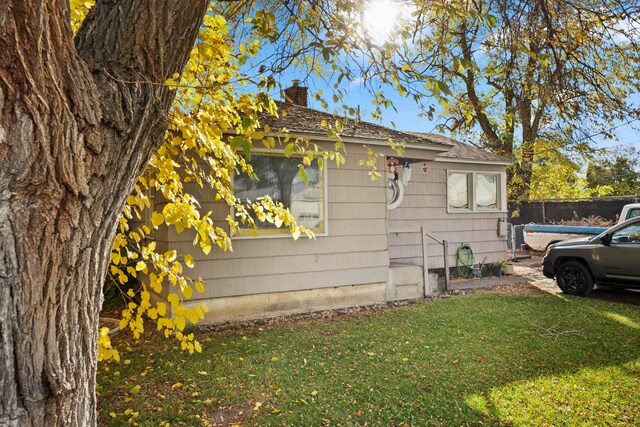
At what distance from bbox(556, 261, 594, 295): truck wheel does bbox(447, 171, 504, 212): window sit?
267cm

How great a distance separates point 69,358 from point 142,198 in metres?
2.27

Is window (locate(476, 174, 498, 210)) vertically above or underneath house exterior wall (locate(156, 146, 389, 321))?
above

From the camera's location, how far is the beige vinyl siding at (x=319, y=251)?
632cm

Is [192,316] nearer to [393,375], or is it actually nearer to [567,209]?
[393,375]

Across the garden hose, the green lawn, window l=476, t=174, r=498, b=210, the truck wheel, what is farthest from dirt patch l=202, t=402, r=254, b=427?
window l=476, t=174, r=498, b=210

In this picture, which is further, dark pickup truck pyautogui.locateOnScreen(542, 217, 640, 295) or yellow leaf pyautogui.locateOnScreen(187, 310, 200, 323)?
Result: dark pickup truck pyautogui.locateOnScreen(542, 217, 640, 295)

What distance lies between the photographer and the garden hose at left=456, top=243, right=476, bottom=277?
10275mm

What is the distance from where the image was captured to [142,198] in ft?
12.4

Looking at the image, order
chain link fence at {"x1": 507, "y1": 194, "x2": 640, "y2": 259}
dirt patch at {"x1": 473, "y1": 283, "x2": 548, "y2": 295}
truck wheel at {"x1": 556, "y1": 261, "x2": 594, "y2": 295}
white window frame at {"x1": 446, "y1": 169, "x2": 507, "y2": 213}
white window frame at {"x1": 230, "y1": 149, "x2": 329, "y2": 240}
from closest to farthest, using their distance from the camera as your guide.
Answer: white window frame at {"x1": 230, "y1": 149, "x2": 329, "y2": 240} → truck wheel at {"x1": 556, "y1": 261, "x2": 594, "y2": 295} → dirt patch at {"x1": 473, "y1": 283, "x2": 548, "y2": 295} → white window frame at {"x1": 446, "y1": 169, "x2": 507, "y2": 213} → chain link fence at {"x1": 507, "y1": 194, "x2": 640, "y2": 259}

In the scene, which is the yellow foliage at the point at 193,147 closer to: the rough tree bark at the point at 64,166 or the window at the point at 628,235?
the rough tree bark at the point at 64,166

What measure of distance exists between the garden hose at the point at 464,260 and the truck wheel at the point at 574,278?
214 centimetres

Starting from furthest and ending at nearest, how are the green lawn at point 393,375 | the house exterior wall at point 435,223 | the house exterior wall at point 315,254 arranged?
the house exterior wall at point 435,223 < the house exterior wall at point 315,254 < the green lawn at point 393,375

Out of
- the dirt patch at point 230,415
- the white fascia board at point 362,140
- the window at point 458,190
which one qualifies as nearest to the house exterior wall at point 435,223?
the window at point 458,190

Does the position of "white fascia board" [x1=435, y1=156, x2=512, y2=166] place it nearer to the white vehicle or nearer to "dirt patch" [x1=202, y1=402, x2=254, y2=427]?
the white vehicle
